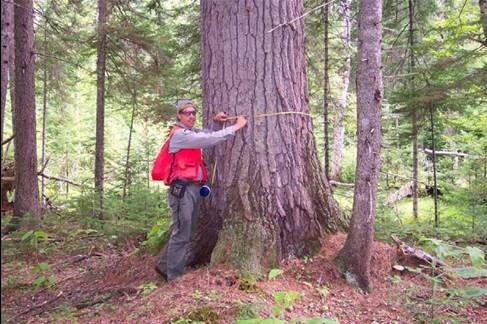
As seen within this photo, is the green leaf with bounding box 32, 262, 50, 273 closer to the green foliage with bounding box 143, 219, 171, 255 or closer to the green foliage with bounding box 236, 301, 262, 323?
the green foliage with bounding box 143, 219, 171, 255

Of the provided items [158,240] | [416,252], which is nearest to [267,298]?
[416,252]

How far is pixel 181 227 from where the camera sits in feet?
15.9

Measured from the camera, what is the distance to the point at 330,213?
515 cm

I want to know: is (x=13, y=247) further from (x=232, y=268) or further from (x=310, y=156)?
(x=310, y=156)

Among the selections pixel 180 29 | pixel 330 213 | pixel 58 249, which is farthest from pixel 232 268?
pixel 180 29

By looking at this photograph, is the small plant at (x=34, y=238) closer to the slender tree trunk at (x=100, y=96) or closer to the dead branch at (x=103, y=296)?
the slender tree trunk at (x=100, y=96)

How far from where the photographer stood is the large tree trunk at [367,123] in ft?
13.5

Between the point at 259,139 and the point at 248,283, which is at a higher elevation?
the point at 259,139

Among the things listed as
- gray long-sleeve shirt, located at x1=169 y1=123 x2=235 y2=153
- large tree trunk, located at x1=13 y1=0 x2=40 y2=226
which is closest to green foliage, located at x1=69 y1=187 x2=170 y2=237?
A: large tree trunk, located at x1=13 y1=0 x2=40 y2=226

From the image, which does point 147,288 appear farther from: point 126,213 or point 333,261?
point 126,213

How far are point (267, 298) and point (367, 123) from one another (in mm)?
1764

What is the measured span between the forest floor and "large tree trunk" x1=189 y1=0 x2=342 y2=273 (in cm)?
33

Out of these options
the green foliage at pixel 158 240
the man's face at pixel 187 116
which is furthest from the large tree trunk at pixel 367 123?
the green foliage at pixel 158 240

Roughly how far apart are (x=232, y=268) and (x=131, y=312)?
3.24 ft
